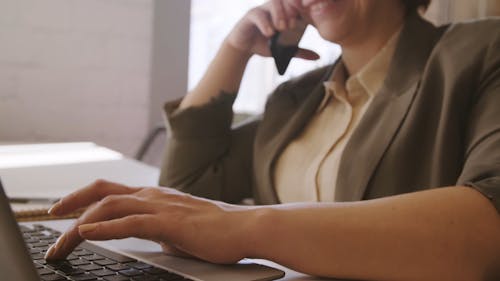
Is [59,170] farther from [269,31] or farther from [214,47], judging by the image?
[214,47]

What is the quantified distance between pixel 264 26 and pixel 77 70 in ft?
3.35

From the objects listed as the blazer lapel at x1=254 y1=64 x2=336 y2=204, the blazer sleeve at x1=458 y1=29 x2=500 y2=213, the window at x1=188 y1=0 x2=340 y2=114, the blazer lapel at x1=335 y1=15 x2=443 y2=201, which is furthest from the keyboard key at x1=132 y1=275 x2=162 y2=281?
the window at x1=188 y1=0 x2=340 y2=114

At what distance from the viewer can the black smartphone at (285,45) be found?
1154 millimetres

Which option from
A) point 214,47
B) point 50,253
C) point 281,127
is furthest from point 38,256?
point 214,47

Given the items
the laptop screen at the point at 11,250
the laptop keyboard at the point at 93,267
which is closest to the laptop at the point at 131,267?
the laptop keyboard at the point at 93,267

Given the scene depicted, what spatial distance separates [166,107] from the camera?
1.19 metres

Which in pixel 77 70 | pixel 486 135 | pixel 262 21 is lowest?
pixel 77 70

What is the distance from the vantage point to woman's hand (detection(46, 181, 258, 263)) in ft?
1.64

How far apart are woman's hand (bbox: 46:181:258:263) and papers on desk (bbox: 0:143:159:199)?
1.40 ft

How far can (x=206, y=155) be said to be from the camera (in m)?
1.19

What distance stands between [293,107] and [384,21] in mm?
233

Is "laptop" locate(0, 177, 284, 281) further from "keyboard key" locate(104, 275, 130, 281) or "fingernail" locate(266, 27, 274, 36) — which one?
"fingernail" locate(266, 27, 274, 36)

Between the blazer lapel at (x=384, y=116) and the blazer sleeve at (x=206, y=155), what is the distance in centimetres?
35

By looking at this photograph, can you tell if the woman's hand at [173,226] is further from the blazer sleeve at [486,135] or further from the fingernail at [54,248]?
the blazer sleeve at [486,135]
